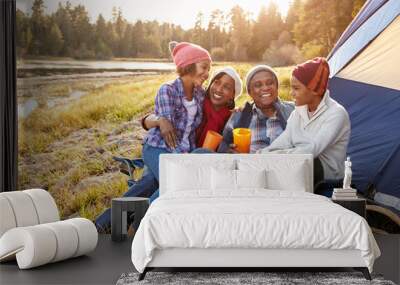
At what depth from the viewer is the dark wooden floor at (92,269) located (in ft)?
18.0

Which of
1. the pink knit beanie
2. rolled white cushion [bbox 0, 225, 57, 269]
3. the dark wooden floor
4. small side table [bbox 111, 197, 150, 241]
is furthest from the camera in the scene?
the pink knit beanie

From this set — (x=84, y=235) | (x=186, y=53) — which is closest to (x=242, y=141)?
(x=186, y=53)

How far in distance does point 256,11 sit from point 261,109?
1.09 metres

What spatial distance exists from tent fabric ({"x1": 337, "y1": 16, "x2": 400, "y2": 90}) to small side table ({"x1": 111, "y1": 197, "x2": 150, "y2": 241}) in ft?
8.85

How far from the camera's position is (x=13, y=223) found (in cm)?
612

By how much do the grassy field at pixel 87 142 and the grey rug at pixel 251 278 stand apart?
2518 millimetres

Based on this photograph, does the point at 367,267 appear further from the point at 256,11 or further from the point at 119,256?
the point at 256,11

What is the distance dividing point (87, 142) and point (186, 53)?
58.3 inches

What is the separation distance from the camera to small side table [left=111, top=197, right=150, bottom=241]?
7.39 meters

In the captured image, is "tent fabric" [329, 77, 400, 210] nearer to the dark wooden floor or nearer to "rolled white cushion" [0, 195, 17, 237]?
the dark wooden floor

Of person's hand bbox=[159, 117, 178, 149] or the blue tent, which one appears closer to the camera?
Result: the blue tent

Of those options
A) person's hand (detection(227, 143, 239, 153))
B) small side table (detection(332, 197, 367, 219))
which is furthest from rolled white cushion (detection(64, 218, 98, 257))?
small side table (detection(332, 197, 367, 219))

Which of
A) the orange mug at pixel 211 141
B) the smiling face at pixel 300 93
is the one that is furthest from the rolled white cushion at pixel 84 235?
the smiling face at pixel 300 93

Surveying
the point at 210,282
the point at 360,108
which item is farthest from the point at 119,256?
the point at 360,108
